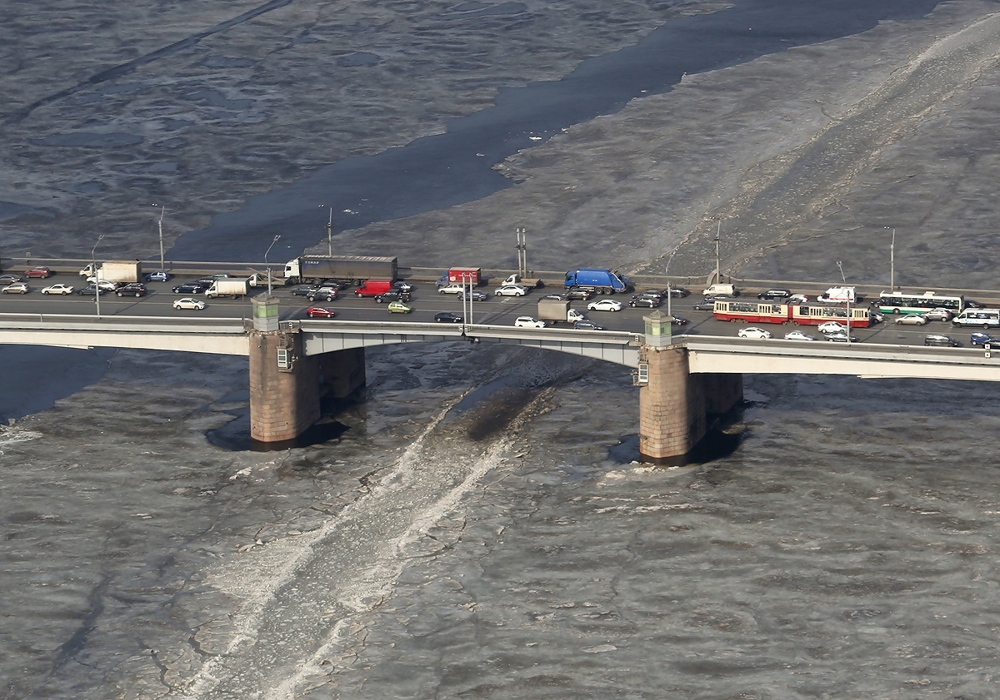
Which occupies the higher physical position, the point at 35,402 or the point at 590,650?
the point at 35,402

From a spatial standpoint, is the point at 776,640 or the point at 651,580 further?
the point at 651,580

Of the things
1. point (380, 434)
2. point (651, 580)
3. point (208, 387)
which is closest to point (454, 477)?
point (380, 434)

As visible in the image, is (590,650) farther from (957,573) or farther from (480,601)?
(957,573)

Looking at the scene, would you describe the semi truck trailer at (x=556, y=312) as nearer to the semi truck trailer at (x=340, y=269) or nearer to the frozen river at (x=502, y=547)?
the frozen river at (x=502, y=547)

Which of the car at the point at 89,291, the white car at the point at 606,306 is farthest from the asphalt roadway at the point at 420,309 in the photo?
the car at the point at 89,291

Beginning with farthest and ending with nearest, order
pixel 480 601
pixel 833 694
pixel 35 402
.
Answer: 1. pixel 35 402
2. pixel 480 601
3. pixel 833 694

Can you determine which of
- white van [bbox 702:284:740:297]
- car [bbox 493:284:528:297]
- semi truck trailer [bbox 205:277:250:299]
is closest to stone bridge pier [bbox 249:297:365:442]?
semi truck trailer [bbox 205:277:250:299]
